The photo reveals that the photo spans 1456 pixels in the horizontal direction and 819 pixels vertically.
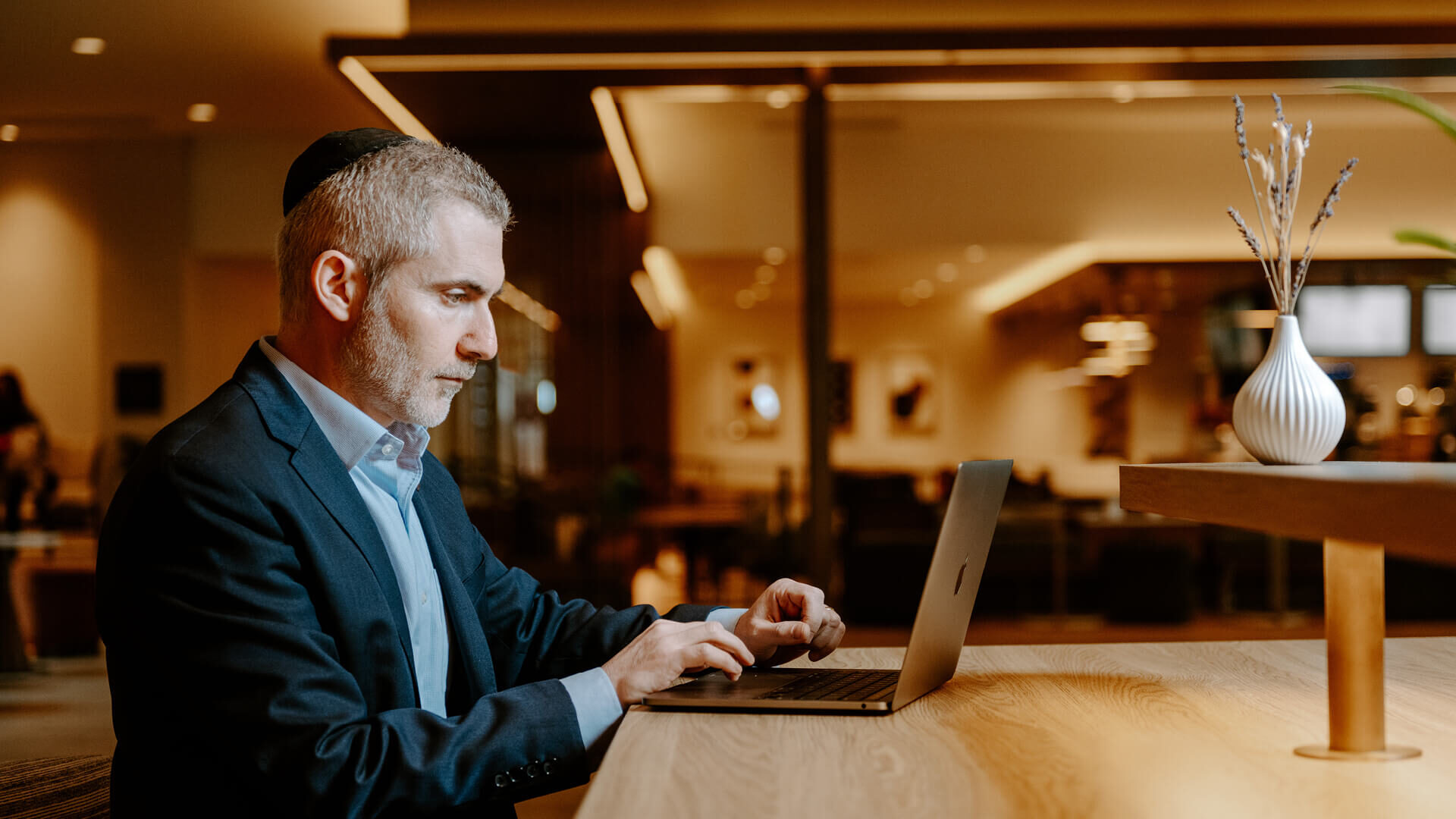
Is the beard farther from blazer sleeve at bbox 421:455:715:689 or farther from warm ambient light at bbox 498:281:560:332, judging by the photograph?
warm ambient light at bbox 498:281:560:332

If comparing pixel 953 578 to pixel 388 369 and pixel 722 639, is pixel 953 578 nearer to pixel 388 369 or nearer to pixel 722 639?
pixel 722 639

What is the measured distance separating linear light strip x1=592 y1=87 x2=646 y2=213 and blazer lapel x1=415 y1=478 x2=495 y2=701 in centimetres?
441

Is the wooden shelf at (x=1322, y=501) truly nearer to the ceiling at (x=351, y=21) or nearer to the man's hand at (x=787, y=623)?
the man's hand at (x=787, y=623)

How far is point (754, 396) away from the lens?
43.8 feet

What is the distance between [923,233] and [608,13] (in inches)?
110

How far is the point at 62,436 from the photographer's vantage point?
6996 mm

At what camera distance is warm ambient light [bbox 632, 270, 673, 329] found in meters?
7.52

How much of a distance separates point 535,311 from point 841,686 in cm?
553

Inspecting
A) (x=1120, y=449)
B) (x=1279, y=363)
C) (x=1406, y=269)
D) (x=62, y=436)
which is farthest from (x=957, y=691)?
(x=1120, y=449)

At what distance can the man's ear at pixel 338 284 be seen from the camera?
54.1 inches

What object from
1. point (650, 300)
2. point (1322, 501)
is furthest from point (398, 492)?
point (650, 300)

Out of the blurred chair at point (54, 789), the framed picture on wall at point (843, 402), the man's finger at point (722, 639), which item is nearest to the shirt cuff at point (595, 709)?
the man's finger at point (722, 639)

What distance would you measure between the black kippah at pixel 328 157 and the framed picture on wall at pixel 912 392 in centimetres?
1168

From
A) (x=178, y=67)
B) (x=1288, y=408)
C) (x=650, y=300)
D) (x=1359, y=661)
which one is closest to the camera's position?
(x=1359, y=661)
